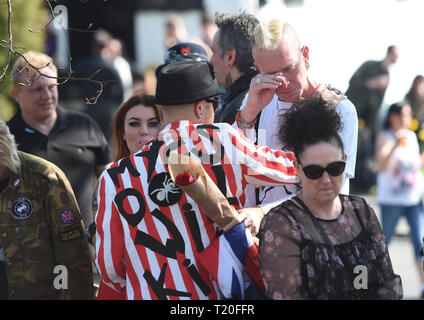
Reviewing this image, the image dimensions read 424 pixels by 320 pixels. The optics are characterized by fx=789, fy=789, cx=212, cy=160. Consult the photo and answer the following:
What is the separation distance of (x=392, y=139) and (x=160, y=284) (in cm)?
572

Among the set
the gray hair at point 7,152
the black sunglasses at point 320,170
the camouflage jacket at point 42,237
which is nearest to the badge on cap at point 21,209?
the camouflage jacket at point 42,237

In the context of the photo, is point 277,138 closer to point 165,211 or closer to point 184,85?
point 184,85

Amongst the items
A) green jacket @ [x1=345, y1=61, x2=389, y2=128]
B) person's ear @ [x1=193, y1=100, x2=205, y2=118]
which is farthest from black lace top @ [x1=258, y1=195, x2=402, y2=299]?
green jacket @ [x1=345, y1=61, x2=389, y2=128]

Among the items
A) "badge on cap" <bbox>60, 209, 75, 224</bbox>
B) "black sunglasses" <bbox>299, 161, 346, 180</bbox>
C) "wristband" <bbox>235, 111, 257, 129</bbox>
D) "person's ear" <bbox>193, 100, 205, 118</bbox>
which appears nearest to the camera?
"black sunglasses" <bbox>299, 161, 346, 180</bbox>

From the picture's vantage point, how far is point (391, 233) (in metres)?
8.55

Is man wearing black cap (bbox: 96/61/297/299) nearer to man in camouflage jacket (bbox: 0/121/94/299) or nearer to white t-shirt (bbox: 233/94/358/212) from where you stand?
white t-shirt (bbox: 233/94/358/212)

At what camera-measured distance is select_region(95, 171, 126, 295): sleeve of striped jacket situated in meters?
3.65

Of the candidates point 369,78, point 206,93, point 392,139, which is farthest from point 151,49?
point 206,93

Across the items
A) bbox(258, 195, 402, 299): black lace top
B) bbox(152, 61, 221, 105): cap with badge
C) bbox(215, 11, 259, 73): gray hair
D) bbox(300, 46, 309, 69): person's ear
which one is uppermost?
bbox(215, 11, 259, 73): gray hair

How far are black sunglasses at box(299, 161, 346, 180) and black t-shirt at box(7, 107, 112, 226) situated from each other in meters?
2.63

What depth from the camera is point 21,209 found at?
440 cm

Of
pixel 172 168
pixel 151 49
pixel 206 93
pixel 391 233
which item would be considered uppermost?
pixel 151 49

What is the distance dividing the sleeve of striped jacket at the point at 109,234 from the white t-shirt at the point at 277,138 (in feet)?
2.39

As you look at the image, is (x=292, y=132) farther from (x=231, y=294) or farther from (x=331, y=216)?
(x=231, y=294)
